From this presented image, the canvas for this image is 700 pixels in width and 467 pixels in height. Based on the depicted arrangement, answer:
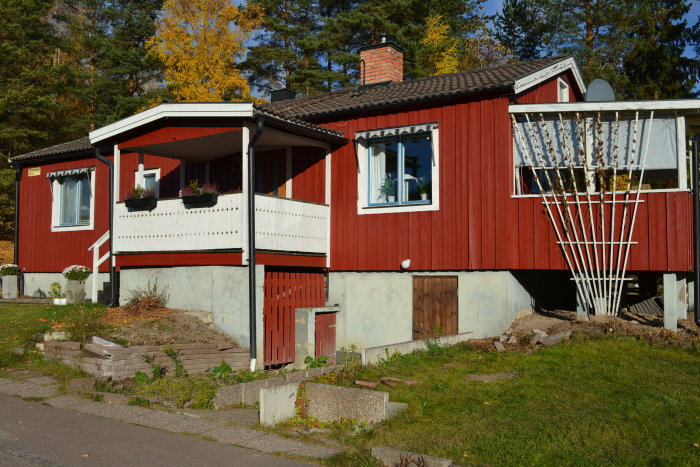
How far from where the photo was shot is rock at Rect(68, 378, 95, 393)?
912 centimetres

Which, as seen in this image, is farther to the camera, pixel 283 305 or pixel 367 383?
pixel 283 305

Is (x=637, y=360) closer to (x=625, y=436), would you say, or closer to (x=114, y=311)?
(x=625, y=436)

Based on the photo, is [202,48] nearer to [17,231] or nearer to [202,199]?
[17,231]

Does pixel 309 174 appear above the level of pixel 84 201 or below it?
above

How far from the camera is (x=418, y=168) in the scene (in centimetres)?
1350

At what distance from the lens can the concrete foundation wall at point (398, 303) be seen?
1228 centimetres

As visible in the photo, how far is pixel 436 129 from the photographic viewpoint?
13180 millimetres

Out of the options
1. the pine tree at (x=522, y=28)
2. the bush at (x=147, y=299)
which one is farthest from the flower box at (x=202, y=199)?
the pine tree at (x=522, y=28)

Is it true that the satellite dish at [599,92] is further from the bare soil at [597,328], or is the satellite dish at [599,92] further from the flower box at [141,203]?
the flower box at [141,203]

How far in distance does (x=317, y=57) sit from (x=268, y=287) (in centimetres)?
2563

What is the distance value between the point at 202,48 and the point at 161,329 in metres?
22.3

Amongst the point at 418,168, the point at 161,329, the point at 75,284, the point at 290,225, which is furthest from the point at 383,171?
the point at 75,284

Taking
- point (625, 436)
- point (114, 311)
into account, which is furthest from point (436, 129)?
point (625, 436)

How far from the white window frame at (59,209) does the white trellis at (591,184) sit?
1155 cm
